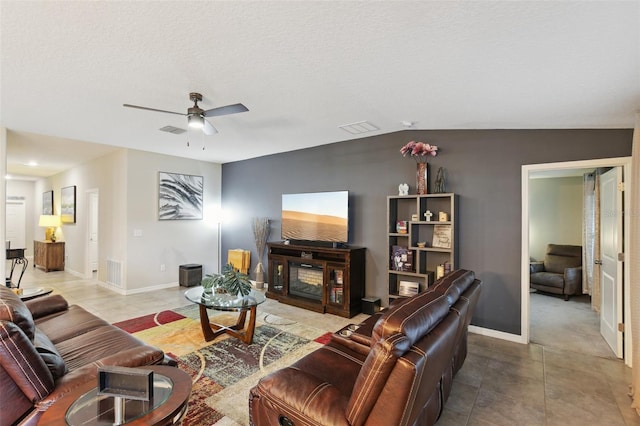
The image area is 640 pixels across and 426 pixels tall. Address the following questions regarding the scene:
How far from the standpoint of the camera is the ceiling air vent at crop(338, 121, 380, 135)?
3.90 meters

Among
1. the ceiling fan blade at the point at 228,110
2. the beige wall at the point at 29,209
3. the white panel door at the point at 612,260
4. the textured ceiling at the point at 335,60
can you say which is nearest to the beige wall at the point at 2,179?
the textured ceiling at the point at 335,60

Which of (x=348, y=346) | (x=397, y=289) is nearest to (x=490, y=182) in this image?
(x=397, y=289)

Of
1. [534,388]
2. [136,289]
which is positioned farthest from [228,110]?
[136,289]

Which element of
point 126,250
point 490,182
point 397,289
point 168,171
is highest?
point 168,171

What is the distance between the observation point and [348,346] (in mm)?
2254

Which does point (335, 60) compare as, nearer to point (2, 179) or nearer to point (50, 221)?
point (2, 179)

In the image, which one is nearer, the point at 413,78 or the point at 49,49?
the point at 49,49

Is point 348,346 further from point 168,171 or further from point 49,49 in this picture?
point 168,171

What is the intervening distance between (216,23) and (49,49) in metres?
1.33

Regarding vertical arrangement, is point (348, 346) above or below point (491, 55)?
below

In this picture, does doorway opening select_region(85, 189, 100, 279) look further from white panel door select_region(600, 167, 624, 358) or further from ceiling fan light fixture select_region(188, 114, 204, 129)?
white panel door select_region(600, 167, 624, 358)

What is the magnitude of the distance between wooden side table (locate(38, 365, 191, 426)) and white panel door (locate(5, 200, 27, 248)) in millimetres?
11423

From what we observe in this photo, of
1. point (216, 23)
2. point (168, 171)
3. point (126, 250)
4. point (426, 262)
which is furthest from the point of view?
point (168, 171)

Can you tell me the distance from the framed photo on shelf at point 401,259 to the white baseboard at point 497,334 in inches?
39.9
